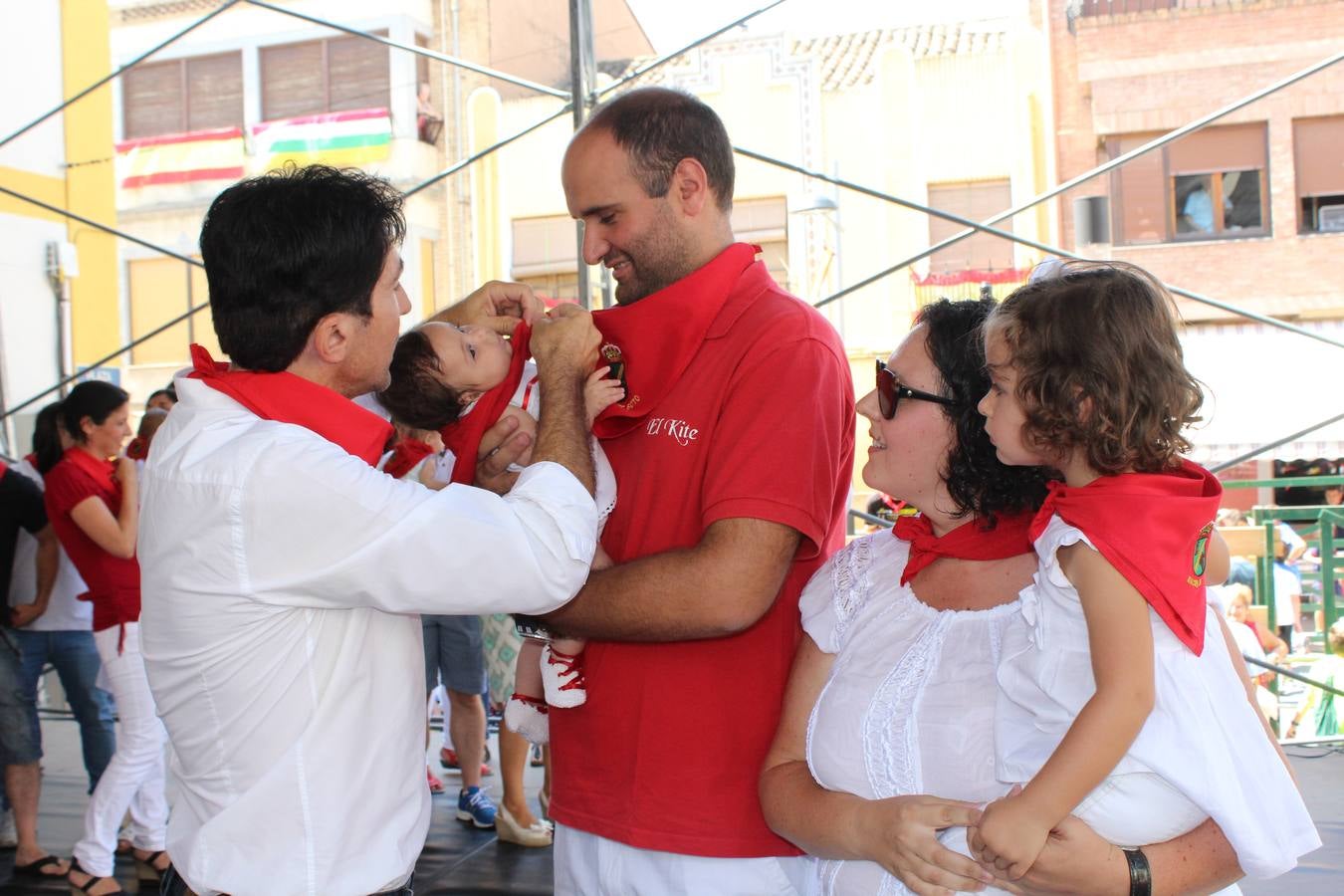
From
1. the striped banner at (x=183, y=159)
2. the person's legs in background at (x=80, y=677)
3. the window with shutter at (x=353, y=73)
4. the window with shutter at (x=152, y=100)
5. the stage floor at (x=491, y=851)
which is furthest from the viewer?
the window with shutter at (x=152, y=100)

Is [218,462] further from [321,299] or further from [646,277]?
[646,277]

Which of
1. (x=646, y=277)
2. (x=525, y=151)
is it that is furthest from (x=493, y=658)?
(x=525, y=151)

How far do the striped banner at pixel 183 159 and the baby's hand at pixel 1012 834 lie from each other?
1581cm

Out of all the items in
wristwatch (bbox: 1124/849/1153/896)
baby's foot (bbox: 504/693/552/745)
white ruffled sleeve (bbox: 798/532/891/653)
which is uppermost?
white ruffled sleeve (bbox: 798/532/891/653)

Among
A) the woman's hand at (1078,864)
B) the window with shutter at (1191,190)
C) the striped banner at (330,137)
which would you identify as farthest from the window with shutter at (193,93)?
the woman's hand at (1078,864)

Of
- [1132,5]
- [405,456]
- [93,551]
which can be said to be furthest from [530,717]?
[1132,5]

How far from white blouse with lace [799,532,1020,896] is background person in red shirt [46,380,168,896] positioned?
3.07 metres

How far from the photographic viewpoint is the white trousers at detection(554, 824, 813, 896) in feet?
5.64

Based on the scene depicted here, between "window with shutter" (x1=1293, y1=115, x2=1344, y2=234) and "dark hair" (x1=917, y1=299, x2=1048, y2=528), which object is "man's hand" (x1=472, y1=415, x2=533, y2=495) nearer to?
"dark hair" (x1=917, y1=299, x2=1048, y2=528)

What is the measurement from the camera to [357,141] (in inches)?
593

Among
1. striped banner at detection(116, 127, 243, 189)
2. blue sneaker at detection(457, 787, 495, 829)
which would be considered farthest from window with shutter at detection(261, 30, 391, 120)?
blue sneaker at detection(457, 787, 495, 829)

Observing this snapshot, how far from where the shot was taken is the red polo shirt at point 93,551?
417 cm

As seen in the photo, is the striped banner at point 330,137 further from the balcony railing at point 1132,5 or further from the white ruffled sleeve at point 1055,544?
the white ruffled sleeve at point 1055,544

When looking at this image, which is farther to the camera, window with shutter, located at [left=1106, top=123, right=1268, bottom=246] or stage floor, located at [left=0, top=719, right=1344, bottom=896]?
window with shutter, located at [left=1106, top=123, right=1268, bottom=246]
